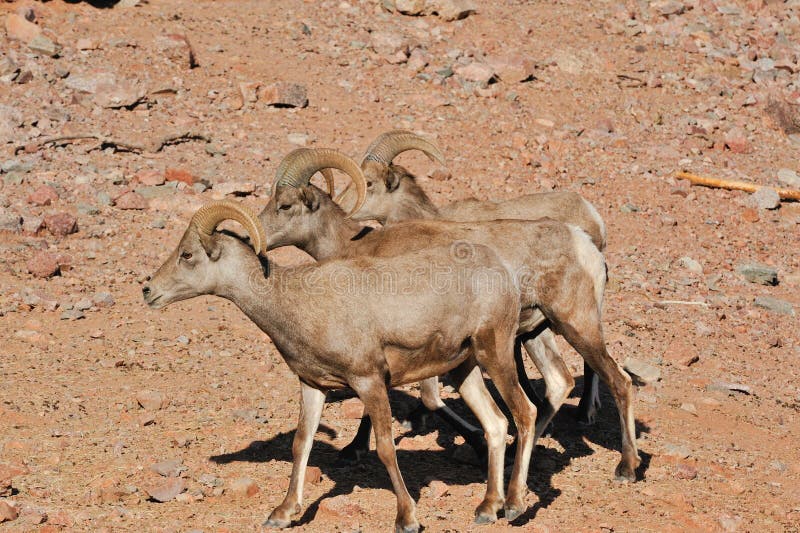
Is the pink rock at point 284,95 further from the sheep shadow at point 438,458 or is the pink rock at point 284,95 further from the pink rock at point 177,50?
the sheep shadow at point 438,458

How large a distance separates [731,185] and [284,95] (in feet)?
27.2

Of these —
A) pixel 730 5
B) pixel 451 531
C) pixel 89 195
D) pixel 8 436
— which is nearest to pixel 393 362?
pixel 451 531

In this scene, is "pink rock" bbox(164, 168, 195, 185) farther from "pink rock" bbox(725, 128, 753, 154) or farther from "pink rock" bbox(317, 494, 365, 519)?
"pink rock" bbox(725, 128, 753, 154)

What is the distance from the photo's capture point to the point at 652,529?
8.32 meters

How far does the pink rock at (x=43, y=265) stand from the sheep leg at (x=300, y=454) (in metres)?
6.41

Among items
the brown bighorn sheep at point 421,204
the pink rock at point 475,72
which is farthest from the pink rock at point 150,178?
the pink rock at point 475,72

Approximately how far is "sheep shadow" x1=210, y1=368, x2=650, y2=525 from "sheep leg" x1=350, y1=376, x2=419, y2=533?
84cm

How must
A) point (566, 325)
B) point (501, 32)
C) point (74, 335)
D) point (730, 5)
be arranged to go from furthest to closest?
point (730, 5)
point (501, 32)
point (74, 335)
point (566, 325)

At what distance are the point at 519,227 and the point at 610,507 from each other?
2497 mm

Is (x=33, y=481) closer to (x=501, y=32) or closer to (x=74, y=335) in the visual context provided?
(x=74, y=335)

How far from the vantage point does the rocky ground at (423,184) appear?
8906 mm

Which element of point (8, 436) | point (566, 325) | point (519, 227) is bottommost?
point (8, 436)

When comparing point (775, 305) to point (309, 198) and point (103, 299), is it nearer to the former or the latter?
point (309, 198)

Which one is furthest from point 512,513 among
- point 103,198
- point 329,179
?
point 103,198
